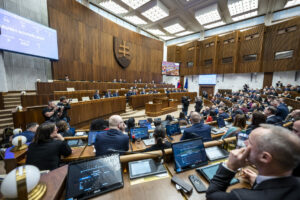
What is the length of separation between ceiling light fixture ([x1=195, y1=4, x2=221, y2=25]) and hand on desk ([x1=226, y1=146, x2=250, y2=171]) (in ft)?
36.6

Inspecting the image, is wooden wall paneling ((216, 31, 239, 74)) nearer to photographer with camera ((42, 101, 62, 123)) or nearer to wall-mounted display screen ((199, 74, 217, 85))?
wall-mounted display screen ((199, 74, 217, 85))

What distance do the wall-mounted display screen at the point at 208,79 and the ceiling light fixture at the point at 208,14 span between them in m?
4.91

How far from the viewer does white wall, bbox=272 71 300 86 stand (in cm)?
868

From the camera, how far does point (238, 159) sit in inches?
31.0

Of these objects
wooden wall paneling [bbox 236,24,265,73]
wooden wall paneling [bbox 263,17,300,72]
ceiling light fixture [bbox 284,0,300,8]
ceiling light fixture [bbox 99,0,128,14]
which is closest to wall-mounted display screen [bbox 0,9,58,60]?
ceiling light fixture [bbox 99,0,128,14]

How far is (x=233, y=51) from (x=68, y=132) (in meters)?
13.1

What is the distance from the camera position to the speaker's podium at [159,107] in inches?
263

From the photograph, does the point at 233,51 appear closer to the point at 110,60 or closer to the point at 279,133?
the point at 110,60

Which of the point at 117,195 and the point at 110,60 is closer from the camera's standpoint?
the point at 117,195

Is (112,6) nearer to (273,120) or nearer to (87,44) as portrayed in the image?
(87,44)

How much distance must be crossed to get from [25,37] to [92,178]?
6.85 metres

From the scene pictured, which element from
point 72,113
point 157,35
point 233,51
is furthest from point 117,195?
point 157,35

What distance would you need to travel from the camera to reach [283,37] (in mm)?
8703

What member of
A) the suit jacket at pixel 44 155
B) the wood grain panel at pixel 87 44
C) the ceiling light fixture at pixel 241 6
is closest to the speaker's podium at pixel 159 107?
the wood grain panel at pixel 87 44
